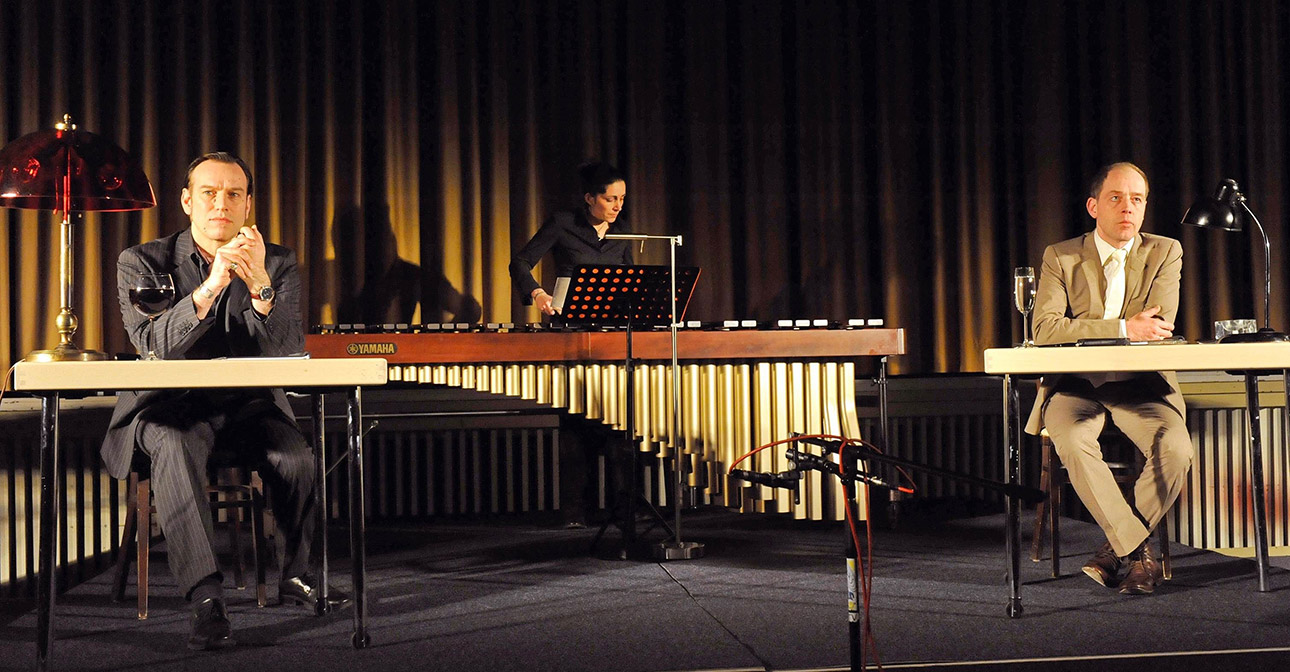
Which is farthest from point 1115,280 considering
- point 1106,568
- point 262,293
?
point 262,293

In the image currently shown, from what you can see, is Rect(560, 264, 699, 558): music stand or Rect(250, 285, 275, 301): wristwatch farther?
Rect(560, 264, 699, 558): music stand

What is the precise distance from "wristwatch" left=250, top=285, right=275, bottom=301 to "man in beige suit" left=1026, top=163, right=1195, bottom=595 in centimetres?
242

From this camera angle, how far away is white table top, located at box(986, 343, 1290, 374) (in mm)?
3035

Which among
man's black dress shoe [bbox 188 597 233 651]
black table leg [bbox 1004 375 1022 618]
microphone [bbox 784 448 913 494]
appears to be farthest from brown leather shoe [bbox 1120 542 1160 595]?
man's black dress shoe [bbox 188 597 233 651]

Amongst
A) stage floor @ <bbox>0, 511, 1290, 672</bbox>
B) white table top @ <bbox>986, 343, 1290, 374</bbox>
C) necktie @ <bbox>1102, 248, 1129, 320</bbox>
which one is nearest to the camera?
stage floor @ <bbox>0, 511, 1290, 672</bbox>

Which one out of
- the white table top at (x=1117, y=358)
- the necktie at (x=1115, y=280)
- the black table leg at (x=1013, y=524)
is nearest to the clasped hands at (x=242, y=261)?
the white table top at (x=1117, y=358)

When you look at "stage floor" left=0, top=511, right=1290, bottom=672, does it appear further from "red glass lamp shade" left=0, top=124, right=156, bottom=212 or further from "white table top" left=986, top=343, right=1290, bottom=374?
"red glass lamp shade" left=0, top=124, right=156, bottom=212

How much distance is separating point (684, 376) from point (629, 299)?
36cm

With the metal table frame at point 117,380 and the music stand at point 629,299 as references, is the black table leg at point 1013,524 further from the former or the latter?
the metal table frame at point 117,380

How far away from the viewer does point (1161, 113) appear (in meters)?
6.28

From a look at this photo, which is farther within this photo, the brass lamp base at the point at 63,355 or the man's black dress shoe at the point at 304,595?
the man's black dress shoe at the point at 304,595

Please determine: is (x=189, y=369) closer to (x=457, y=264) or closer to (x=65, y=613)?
(x=65, y=613)

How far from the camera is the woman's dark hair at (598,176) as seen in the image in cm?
514

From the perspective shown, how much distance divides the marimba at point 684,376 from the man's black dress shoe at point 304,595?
0.87m
